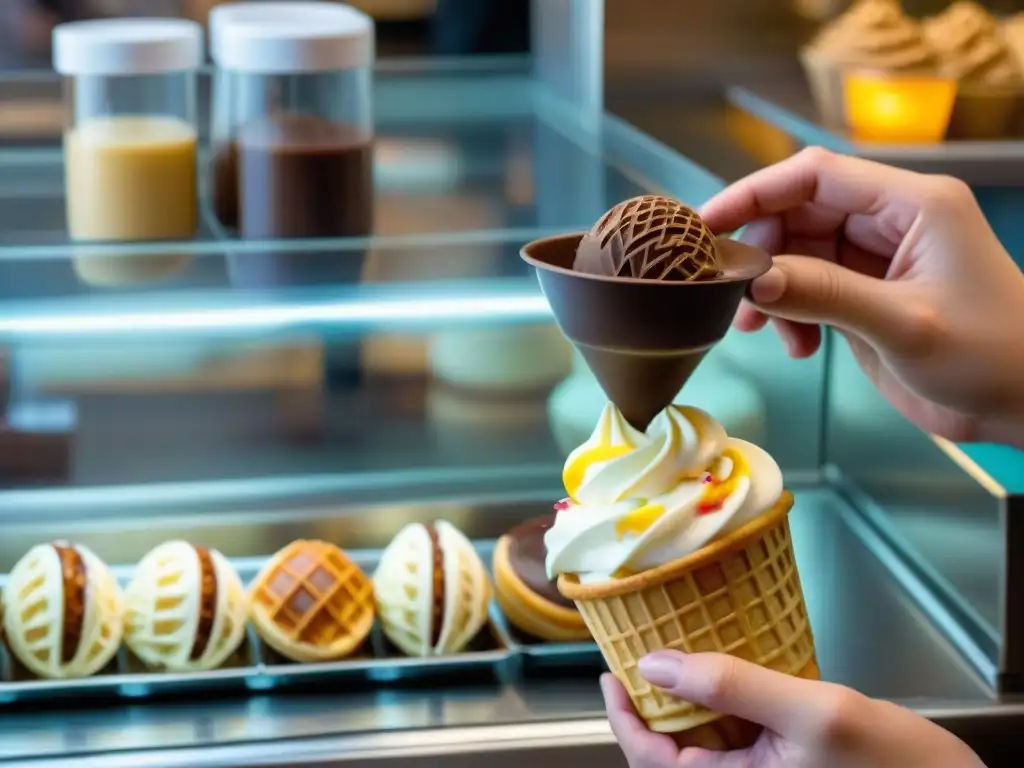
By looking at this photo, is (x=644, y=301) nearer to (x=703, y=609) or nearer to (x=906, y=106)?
(x=703, y=609)

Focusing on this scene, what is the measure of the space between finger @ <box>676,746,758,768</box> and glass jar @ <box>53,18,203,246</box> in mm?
857

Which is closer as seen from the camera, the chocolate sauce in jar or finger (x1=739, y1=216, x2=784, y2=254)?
finger (x1=739, y1=216, x2=784, y2=254)

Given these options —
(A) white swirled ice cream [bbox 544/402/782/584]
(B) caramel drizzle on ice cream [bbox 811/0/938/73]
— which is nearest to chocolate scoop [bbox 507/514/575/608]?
(A) white swirled ice cream [bbox 544/402/782/584]

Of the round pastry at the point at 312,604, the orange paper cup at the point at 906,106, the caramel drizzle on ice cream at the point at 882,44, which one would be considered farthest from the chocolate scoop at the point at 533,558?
the caramel drizzle on ice cream at the point at 882,44

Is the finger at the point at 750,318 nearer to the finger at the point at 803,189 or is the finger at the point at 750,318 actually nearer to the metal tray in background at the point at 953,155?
the finger at the point at 803,189

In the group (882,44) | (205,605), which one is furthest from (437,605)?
(882,44)

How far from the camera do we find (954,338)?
1.24 m

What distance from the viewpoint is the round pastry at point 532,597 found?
4.66 ft

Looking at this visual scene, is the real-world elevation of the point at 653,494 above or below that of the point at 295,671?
above

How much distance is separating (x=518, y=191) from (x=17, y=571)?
804 millimetres

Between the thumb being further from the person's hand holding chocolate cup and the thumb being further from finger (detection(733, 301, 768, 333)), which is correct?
finger (detection(733, 301, 768, 333))

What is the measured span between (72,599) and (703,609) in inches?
26.2

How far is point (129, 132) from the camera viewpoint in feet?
5.12

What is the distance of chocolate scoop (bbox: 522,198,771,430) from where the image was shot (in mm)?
949
